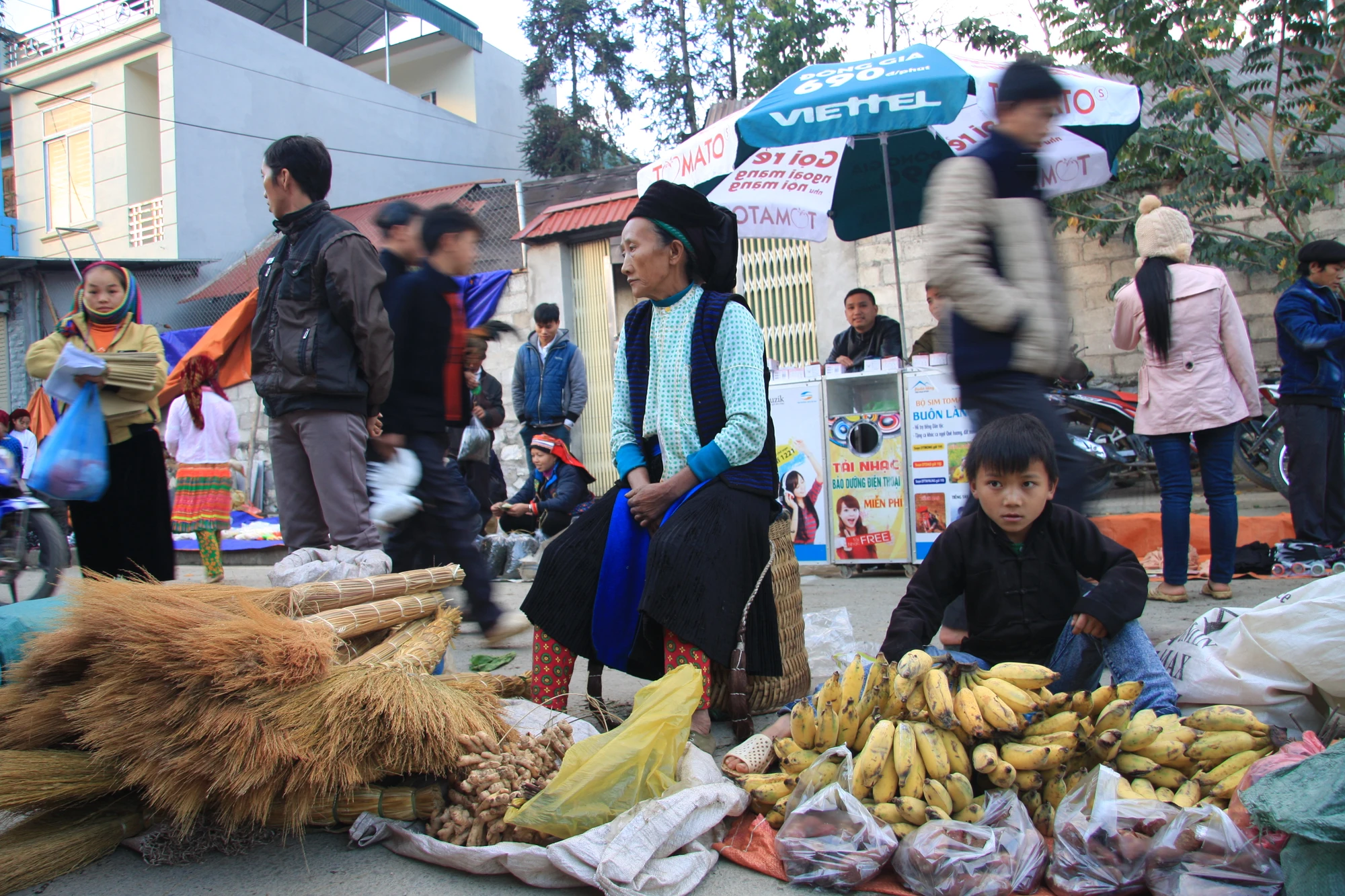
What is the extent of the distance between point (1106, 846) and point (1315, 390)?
12.8 feet

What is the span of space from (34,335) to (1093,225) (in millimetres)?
16858

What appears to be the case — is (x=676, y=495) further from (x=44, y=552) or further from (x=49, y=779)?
(x=44, y=552)

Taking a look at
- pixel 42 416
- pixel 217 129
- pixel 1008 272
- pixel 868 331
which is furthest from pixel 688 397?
pixel 217 129

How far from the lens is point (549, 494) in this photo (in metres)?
6.61

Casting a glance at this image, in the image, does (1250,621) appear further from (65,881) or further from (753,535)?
(65,881)

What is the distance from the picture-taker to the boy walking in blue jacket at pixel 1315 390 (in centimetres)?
439

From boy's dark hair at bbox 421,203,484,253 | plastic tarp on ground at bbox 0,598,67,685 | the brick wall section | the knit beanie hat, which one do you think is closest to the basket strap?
plastic tarp on ground at bbox 0,598,67,685

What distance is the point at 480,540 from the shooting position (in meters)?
6.67

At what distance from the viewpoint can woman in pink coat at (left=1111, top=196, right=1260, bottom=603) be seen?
384 centimetres

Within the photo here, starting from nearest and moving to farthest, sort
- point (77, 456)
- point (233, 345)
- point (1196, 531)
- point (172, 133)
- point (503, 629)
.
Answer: point (77, 456)
point (503, 629)
point (233, 345)
point (1196, 531)
point (172, 133)

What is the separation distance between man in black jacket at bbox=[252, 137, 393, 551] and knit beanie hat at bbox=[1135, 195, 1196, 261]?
3.30 metres

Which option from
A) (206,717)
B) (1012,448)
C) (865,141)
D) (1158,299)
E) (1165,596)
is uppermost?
(865,141)

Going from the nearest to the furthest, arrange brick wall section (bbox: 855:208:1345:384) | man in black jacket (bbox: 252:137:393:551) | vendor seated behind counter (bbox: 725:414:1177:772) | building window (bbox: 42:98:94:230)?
vendor seated behind counter (bbox: 725:414:1177:772) < man in black jacket (bbox: 252:137:393:551) < brick wall section (bbox: 855:208:1345:384) < building window (bbox: 42:98:94:230)

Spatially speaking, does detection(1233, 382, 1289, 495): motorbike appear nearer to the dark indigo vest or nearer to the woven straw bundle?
the dark indigo vest
